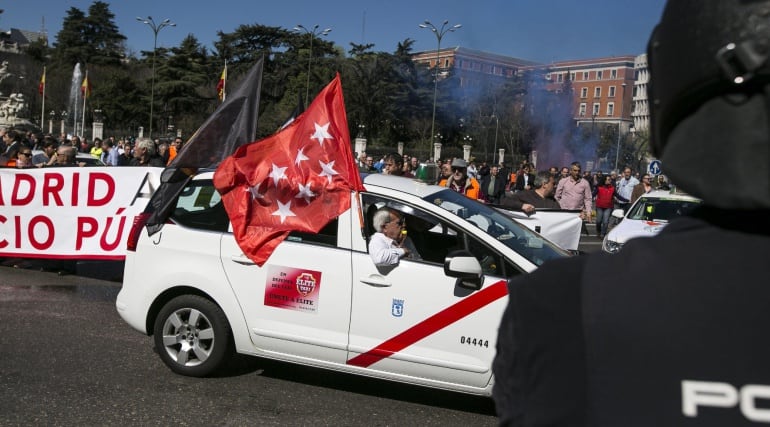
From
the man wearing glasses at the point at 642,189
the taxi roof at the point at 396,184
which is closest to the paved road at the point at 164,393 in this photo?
the taxi roof at the point at 396,184

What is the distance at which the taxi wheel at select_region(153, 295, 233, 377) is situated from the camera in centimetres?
565

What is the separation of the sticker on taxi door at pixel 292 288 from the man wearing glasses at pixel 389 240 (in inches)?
18.0

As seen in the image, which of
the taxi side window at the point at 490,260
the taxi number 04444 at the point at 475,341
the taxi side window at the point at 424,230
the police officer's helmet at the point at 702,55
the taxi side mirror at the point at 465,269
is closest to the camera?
the police officer's helmet at the point at 702,55

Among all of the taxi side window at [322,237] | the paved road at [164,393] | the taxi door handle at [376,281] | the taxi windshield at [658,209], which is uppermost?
the taxi windshield at [658,209]

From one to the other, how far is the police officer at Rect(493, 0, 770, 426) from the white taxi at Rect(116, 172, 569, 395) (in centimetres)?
375

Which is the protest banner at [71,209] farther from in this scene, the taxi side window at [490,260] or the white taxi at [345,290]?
the taxi side window at [490,260]

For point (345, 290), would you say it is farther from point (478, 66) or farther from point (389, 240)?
point (478, 66)

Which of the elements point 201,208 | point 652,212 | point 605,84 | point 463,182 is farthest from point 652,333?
point 605,84

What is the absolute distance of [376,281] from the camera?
17.1 feet

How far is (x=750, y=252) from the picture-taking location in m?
0.99

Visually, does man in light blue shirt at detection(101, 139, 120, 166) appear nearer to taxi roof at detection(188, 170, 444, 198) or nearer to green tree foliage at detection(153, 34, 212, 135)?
taxi roof at detection(188, 170, 444, 198)

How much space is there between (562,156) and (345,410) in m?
68.4

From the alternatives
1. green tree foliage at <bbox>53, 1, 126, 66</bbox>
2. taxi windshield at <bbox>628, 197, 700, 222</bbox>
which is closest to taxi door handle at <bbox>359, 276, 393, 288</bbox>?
taxi windshield at <bbox>628, 197, 700, 222</bbox>

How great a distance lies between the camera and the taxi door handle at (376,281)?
518 centimetres
